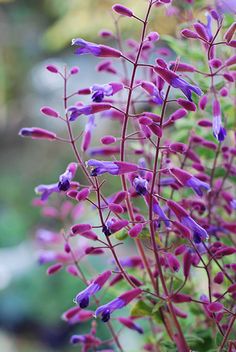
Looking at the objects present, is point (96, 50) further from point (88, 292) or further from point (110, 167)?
point (88, 292)

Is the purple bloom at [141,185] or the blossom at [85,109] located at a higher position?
the blossom at [85,109]

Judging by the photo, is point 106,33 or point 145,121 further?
point 106,33

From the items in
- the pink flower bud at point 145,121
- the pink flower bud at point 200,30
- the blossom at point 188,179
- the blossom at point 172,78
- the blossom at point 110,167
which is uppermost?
the pink flower bud at point 200,30

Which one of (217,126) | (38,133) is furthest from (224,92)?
(38,133)

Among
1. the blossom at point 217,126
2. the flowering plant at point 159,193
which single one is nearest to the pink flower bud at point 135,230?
the flowering plant at point 159,193

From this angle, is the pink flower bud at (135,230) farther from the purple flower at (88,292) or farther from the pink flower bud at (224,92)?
the pink flower bud at (224,92)

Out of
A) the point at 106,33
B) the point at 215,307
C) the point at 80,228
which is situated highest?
the point at 106,33

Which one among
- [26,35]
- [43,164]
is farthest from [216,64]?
[26,35]
